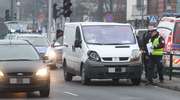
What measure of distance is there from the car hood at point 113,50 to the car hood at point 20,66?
430 centimetres

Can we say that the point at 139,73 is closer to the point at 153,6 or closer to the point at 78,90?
the point at 78,90

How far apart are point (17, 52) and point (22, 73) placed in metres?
1.41

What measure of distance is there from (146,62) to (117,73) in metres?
1.79

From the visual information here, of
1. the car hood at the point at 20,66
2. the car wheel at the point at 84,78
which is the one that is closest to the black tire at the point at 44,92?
the car hood at the point at 20,66

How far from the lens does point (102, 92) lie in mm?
18859

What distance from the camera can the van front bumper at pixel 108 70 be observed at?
68.1 ft

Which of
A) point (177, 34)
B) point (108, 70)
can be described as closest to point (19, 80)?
point (108, 70)

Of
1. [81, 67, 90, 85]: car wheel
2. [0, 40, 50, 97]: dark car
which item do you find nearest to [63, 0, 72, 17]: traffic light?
[81, 67, 90, 85]: car wheel

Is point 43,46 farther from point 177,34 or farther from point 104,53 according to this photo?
point 104,53

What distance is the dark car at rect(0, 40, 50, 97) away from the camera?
16219mm

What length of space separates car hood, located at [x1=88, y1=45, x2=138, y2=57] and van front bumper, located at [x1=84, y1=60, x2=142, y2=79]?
0.91 ft

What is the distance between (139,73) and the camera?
21.1m

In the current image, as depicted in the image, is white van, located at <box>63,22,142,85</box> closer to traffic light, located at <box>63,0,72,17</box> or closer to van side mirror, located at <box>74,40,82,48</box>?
van side mirror, located at <box>74,40,82,48</box>

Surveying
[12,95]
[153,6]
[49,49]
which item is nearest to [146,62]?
[12,95]
